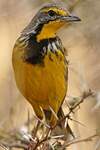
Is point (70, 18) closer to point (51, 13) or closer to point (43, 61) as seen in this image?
point (51, 13)

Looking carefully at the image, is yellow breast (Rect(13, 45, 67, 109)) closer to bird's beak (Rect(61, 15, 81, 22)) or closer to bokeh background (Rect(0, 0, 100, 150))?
bokeh background (Rect(0, 0, 100, 150))

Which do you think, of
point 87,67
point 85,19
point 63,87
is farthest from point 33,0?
point 63,87

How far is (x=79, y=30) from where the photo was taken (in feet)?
12.9

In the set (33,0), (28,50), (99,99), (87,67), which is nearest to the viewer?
(99,99)

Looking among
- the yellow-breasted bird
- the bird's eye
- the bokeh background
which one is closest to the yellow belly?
the yellow-breasted bird

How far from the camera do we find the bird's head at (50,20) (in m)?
3.15

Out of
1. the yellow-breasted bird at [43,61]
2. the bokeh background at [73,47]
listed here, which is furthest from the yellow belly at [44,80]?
the bokeh background at [73,47]

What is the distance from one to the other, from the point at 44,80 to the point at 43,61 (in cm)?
13

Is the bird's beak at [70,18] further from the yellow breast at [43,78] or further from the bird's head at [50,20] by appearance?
the yellow breast at [43,78]

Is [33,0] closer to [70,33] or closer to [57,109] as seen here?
[70,33]

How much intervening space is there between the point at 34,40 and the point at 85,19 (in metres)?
0.84

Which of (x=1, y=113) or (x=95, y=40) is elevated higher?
(x=95, y=40)

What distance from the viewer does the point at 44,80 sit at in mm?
3363

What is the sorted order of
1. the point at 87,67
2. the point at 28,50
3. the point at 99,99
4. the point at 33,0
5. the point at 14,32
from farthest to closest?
1. the point at 33,0
2. the point at 87,67
3. the point at 14,32
4. the point at 28,50
5. the point at 99,99
